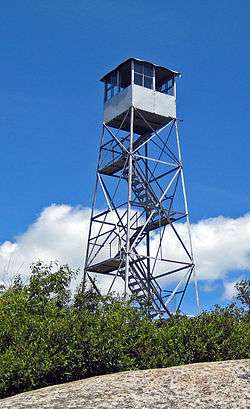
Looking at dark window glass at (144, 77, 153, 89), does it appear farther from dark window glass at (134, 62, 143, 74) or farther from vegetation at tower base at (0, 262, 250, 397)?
vegetation at tower base at (0, 262, 250, 397)

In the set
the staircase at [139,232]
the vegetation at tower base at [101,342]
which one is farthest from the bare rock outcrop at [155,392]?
the staircase at [139,232]

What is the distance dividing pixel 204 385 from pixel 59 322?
4425 mm

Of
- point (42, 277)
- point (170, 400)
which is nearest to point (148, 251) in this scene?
point (42, 277)

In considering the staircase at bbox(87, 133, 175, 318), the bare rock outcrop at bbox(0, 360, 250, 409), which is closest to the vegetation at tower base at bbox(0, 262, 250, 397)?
the bare rock outcrop at bbox(0, 360, 250, 409)

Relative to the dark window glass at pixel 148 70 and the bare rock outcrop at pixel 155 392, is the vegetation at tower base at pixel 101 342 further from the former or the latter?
the dark window glass at pixel 148 70

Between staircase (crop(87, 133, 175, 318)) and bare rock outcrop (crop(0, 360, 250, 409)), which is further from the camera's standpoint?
staircase (crop(87, 133, 175, 318))

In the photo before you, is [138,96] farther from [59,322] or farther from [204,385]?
[204,385]

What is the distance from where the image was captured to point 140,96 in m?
38.2

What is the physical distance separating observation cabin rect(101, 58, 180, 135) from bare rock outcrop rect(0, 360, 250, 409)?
971 inches

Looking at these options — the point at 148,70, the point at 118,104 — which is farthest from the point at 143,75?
the point at 118,104

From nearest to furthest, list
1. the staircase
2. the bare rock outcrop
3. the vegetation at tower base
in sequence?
the bare rock outcrop < the vegetation at tower base < the staircase

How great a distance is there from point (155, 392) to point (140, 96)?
26279 mm

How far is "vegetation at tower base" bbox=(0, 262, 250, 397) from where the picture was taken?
16.1m

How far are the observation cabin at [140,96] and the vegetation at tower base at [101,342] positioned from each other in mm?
20463
